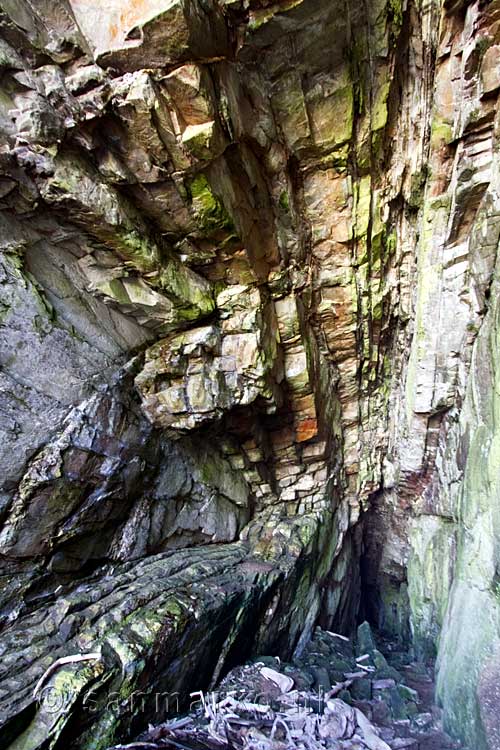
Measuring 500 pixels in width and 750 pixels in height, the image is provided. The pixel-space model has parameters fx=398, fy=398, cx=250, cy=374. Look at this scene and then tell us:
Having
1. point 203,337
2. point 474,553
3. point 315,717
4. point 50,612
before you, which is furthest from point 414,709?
point 203,337

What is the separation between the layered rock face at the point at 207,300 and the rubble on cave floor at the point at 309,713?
1.28ft

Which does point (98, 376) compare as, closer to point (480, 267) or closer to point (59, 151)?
point (59, 151)

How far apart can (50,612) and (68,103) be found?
5.76 meters

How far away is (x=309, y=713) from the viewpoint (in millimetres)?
5109

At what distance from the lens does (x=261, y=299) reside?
21.8 ft

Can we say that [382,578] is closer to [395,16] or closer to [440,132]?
[440,132]

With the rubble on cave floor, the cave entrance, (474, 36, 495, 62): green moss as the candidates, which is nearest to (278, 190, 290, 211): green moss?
(474, 36, 495, 62): green moss

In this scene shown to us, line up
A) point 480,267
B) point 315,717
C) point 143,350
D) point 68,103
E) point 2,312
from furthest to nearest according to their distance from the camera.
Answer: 1. point 143,350
2. point 480,267
3. point 315,717
4. point 2,312
5. point 68,103

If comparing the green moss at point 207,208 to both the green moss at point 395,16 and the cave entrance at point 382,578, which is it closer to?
the green moss at point 395,16

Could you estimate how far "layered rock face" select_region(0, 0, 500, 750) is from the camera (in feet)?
13.7

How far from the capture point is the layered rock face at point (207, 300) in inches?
165

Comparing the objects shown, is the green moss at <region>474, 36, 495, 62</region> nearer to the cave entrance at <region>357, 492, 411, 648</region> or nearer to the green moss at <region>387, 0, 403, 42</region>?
the green moss at <region>387, 0, 403, 42</region>

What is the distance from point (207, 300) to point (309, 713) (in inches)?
228

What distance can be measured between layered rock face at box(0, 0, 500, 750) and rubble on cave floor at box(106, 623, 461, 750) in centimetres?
39
